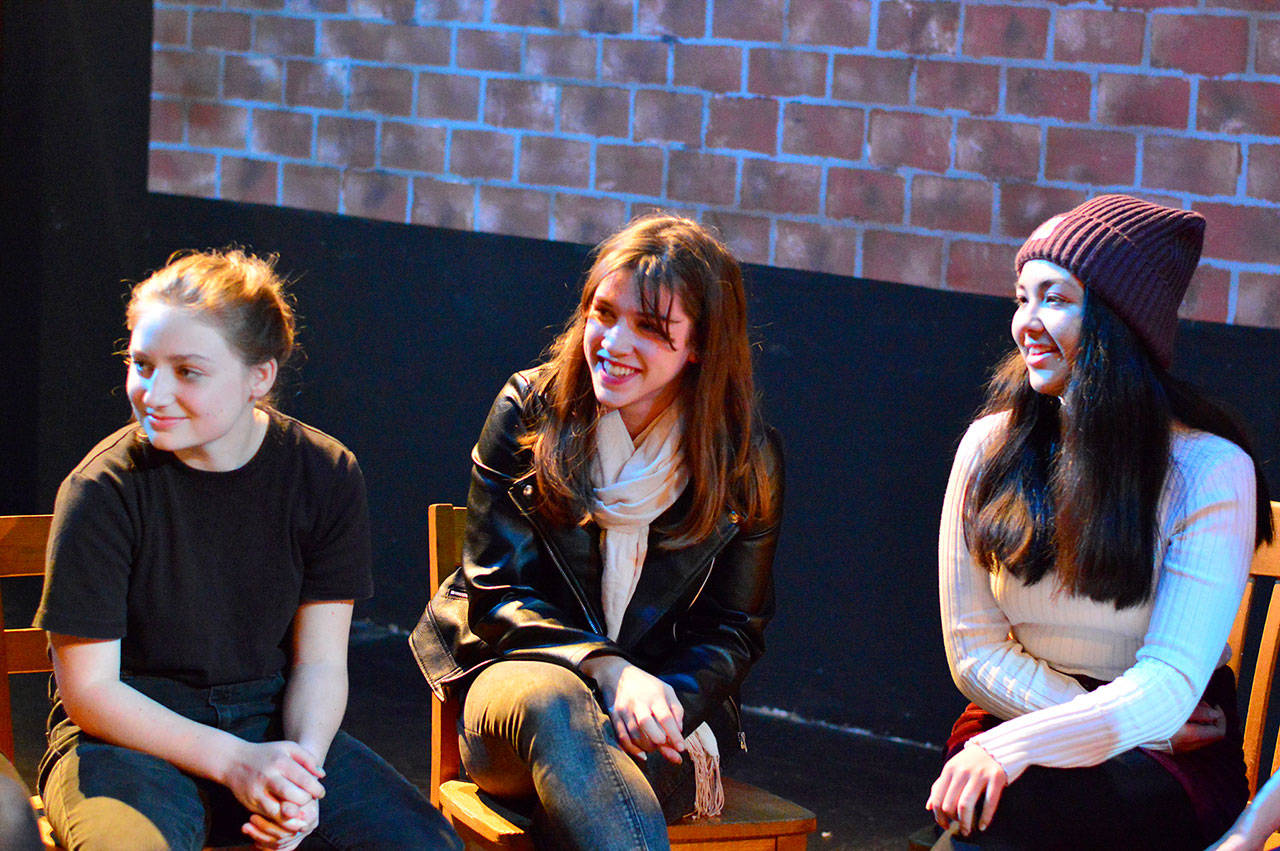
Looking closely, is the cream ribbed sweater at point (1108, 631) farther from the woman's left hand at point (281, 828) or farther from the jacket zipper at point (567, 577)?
the woman's left hand at point (281, 828)

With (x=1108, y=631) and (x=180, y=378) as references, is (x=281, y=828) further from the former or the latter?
(x=1108, y=631)

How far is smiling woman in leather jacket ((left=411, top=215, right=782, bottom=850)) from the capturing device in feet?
6.09

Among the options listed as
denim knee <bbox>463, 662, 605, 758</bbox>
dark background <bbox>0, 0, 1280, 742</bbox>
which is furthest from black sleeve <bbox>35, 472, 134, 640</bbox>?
dark background <bbox>0, 0, 1280, 742</bbox>

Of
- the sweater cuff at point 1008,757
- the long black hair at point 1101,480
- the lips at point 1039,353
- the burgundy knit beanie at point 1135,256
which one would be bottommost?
the sweater cuff at point 1008,757

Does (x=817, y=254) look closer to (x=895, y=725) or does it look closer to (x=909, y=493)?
(x=909, y=493)

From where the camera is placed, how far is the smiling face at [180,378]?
1653 mm

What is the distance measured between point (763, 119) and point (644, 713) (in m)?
1.86

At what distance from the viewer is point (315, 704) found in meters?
1.74

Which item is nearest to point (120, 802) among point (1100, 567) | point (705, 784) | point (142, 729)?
point (142, 729)

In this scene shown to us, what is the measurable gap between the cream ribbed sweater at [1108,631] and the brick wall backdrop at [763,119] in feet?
3.90

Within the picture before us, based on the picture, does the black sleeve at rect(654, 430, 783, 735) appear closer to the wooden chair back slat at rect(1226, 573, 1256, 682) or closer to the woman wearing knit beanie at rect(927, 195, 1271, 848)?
the woman wearing knit beanie at rect(927, 195, 1271, 848)

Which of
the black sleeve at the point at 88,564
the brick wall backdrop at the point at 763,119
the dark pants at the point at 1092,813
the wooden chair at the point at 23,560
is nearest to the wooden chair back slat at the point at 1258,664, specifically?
the dark pants at the point at 1092,813

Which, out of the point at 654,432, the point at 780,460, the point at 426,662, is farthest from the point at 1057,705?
the point at 426,662

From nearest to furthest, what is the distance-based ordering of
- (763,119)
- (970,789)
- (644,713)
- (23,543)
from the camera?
1. (970,789)
2. (644,713)
3. (23,543)
4. (763,119)
